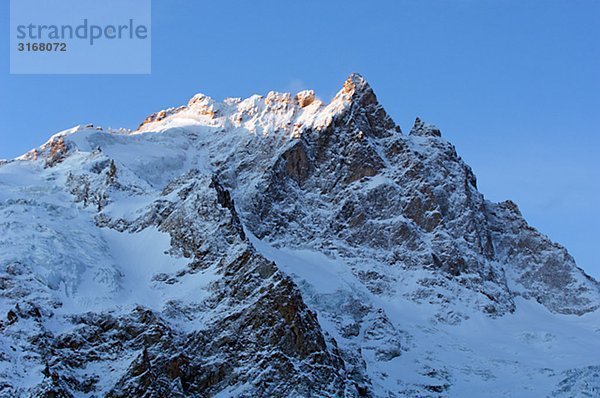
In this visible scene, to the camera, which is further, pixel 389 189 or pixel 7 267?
pixel 389 189

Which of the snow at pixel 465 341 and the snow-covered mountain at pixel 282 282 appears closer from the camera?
the snow-covered mountain at pixel 282 282

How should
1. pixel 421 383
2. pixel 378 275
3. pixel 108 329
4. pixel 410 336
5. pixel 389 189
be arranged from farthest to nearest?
pixel 389 189 → pixel 378 275 → pixel 410 336 → pixel 421 383 → pixel 108 329

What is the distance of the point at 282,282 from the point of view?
12700 cm

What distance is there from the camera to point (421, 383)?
142 meters

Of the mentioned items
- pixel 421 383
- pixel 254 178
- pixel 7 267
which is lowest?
pixel 421 383

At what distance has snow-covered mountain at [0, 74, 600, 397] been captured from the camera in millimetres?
118938

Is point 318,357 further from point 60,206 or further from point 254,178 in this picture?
point 254,178

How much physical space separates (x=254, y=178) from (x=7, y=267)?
227 feet

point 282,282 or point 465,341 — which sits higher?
point 282,282

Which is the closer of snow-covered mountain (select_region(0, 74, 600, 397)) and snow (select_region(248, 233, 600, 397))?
snow-covered mountain (select_region(0, 74, 600, 397))

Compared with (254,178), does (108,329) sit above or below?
below

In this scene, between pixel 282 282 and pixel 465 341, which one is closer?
pixel 282 282

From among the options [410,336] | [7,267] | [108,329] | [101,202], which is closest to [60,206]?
[101,202]

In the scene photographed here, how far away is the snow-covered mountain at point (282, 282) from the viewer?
119 metres
